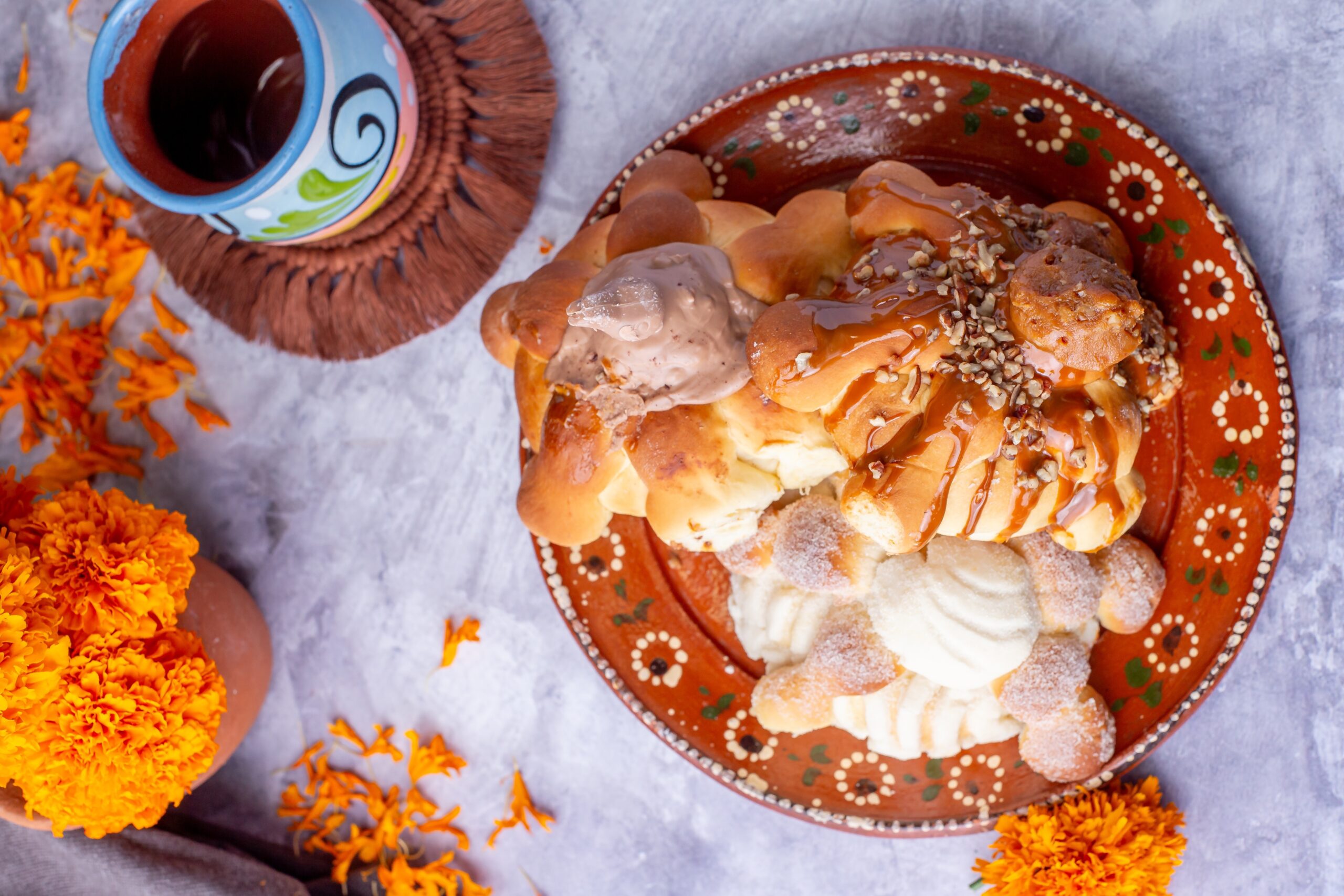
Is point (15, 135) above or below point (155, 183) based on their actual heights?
below

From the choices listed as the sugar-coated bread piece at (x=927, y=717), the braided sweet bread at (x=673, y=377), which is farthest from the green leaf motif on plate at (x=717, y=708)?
the braided sweet bread at (x=673, y=377)

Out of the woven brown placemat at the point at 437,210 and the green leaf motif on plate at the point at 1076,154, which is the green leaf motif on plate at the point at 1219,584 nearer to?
the green leaf motif on plate at the point at 1076,154

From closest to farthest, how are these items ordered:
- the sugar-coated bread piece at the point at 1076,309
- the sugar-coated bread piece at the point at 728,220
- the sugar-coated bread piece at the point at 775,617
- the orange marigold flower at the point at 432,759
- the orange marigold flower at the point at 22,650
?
1. the sugar-coated bread piece at the point at 1076,309
2. the orange marigold flower at the point at 22,650
3. the sugar-coated bread piece at the point at 728,220
4. the sugar-coated bread piece at the point at 775,617
5. the orange marigold flower at the point at 432,759

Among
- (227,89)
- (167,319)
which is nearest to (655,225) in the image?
(227,89)

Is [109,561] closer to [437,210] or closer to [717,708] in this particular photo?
[437,210]

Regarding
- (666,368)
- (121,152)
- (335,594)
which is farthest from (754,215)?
(335,594)

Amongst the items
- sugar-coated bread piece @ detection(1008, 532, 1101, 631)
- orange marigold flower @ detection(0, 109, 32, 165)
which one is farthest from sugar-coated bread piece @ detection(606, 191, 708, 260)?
orange marigold flower @ detection(0, 109, 32, 165)
